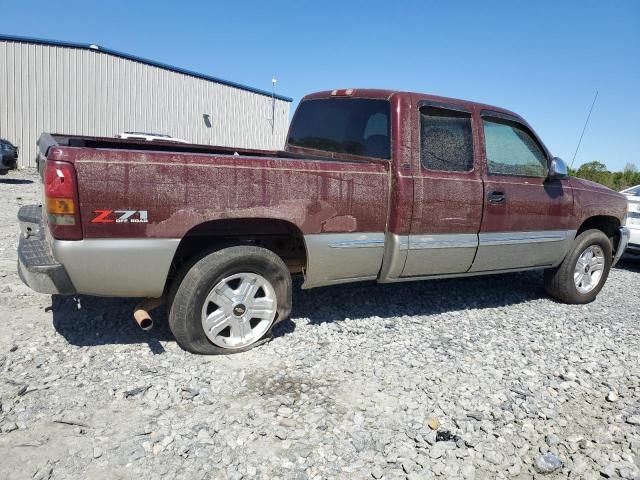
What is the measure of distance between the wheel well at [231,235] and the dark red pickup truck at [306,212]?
11 mm

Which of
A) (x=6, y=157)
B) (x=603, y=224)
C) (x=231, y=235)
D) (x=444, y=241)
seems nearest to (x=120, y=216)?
(x=231, y=235)

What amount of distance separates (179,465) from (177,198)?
1524 millimetres

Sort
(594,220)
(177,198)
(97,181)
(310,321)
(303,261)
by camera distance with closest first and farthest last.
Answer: (97,181) → (177,198) → (303,261) → (310,321) → (594,220)

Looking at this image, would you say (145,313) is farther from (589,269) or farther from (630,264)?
(630,264)

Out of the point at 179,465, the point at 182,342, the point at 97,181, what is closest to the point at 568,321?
the point at 182,342

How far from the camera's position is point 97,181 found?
110 inches

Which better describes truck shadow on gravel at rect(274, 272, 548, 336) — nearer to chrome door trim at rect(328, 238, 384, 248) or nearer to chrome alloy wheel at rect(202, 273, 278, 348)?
chrome alloy wheel at rect(202, 273, 278, 348)

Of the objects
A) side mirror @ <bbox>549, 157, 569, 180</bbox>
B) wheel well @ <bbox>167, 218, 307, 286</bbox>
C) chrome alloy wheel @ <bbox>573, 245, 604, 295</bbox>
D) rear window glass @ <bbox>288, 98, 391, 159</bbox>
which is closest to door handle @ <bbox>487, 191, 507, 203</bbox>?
side mirror @ <bbox>549, 157, 569, 180</bbox>

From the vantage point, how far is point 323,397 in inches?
119

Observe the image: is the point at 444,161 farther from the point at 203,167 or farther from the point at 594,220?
the point at 594,220

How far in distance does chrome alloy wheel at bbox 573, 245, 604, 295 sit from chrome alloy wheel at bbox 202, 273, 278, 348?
362 cm

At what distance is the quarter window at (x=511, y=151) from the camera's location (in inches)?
174

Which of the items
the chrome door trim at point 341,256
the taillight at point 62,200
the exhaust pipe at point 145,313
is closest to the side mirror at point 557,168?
the chrome door trim at point 341,256

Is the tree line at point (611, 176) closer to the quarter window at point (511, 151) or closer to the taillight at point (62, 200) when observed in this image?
the quarter window at point (511, 151)
